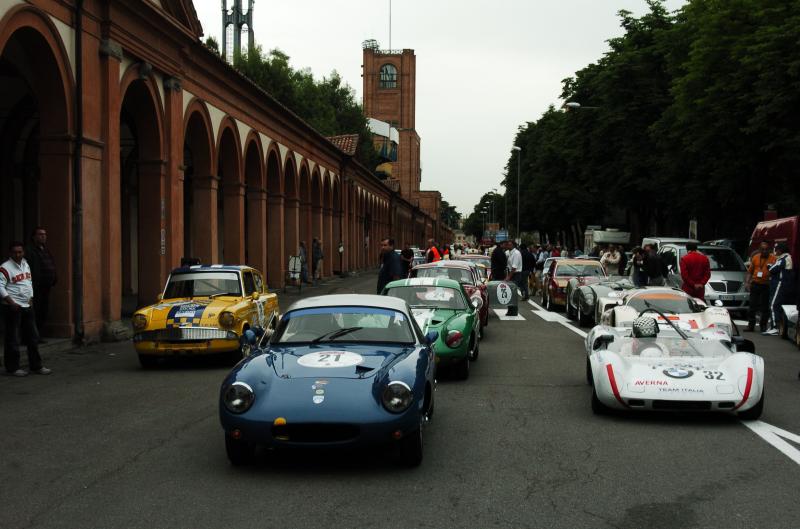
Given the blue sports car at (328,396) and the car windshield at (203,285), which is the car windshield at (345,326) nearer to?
the blue sports car at (328,396)

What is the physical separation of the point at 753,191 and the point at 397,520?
2569 cm

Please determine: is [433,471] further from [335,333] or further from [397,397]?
[335,333]

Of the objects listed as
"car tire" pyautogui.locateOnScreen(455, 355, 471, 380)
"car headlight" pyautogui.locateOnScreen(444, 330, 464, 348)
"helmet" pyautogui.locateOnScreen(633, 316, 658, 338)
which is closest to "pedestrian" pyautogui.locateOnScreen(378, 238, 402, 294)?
"car tire" pyautogui.locateOnScreen(455, 355, 471, 380)

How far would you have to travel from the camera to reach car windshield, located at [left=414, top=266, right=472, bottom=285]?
17.2 m

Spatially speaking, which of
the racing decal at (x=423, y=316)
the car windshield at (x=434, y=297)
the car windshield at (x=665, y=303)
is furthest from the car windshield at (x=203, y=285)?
the car windshield at (x=665, y=303)

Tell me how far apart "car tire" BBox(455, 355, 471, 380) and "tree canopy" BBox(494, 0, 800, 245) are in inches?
575

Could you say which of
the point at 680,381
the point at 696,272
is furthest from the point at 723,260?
the point at 680,381

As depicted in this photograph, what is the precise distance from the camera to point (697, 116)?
27047mm

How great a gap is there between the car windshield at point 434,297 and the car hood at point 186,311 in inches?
104

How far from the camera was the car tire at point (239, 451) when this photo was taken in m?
6.26

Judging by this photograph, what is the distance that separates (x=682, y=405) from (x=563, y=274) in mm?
16319

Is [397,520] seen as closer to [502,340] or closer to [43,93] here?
[502,340]

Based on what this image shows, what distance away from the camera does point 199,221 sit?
2372 cm

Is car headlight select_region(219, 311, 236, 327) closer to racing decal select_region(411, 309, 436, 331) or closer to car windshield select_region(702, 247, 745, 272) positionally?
racing decal select_region(411, 309, 436, 331)
